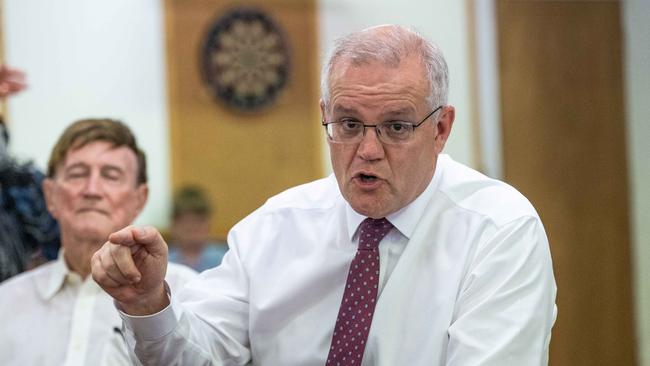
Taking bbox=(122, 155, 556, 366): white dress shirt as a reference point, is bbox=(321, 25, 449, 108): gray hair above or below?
above

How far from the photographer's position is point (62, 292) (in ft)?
9.48

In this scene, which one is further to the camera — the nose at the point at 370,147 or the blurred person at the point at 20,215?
the blurred person at the point at 20,215

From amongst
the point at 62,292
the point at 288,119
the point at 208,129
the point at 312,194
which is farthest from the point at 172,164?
the point at 312,194

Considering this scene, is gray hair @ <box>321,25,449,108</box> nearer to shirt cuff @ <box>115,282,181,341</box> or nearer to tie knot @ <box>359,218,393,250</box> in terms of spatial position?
tie knot @ <box>359,218,393,250</box>

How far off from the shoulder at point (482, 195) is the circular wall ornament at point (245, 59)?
4.24m

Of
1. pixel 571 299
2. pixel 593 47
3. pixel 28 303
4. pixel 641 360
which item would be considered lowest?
pixel 641 360

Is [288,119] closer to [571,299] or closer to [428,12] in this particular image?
[428,12]

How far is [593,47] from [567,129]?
0.57 meters

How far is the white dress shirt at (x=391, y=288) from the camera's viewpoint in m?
1.99

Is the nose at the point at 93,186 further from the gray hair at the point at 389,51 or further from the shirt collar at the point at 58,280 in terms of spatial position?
the gray hair at the point at 389,51

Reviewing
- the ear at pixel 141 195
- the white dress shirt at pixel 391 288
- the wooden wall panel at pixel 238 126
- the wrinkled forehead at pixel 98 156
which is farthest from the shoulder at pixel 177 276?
the wooden wall panel at pixel 238 126

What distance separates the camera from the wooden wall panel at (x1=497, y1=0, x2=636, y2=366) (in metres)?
6.40

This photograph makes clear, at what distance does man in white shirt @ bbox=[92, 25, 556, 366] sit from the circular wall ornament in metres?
4.22

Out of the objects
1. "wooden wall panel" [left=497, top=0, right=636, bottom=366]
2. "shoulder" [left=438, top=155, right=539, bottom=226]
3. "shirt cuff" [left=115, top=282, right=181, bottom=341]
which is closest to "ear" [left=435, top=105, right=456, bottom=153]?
"shoulder" [left=438, top=155, right=539, bottom=226]
